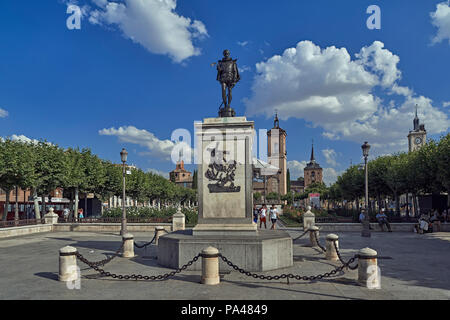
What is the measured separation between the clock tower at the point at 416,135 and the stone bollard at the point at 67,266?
163m

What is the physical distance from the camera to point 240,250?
9.49 meters

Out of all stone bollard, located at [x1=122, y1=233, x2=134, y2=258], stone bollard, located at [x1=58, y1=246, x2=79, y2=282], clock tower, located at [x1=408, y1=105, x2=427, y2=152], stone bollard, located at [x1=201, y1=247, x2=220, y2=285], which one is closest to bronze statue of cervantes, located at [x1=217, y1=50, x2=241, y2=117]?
stone bollard, located at [x1=201, y1=247, x2=220, y2=285]

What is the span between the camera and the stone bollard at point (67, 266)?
28.3ft

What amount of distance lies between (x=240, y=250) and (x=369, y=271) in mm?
3478

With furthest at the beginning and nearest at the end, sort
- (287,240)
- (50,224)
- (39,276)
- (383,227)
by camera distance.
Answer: (50,224), (383,227), (287,240), (39,276)

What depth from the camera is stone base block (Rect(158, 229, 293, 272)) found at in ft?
31.0

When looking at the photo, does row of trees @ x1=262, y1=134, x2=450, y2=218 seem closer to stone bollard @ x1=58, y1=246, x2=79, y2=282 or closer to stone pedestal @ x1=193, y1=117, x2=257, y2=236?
stone pedestal @ x1=193, y1=117, x2=257, y2=236

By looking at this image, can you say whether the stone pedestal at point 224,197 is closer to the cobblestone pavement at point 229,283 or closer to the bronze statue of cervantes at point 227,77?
the cobblestone pavement at point 229,283

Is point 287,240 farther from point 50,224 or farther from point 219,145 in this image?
point 50,224

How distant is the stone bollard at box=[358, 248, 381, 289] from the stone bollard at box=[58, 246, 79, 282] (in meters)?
7.47

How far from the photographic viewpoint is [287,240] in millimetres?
10164
